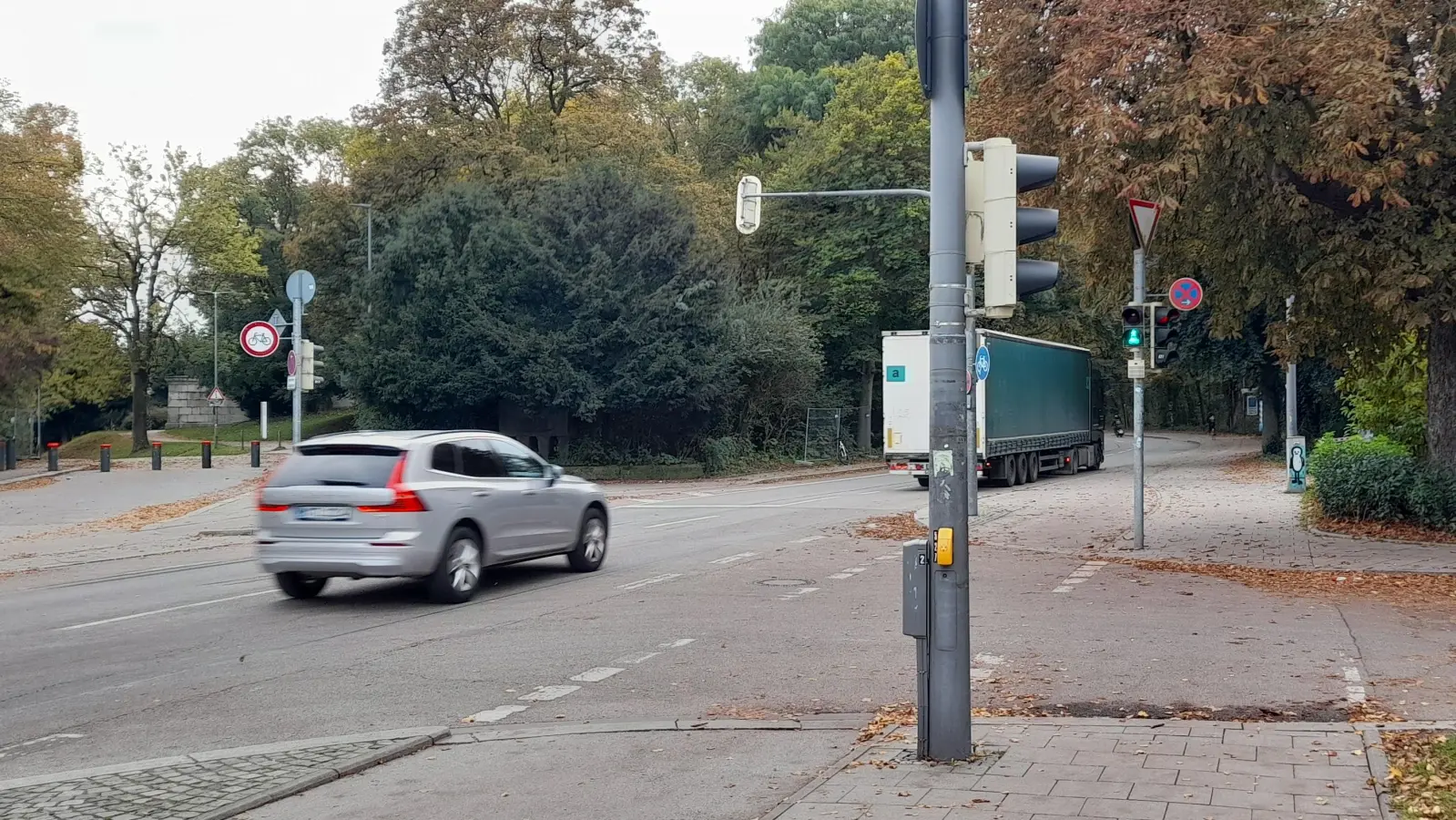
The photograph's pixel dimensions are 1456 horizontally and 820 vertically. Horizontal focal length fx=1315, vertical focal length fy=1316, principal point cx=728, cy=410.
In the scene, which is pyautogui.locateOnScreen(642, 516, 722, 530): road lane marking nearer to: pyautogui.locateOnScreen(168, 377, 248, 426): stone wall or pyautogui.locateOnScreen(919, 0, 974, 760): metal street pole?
pyautogui.locateOnScreen(919, 0, 974, 760): metal street pole

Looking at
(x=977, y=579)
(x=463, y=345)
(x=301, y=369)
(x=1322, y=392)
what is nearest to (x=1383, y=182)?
(x=977, y=579)

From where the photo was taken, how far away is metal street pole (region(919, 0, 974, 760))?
20.2 feet

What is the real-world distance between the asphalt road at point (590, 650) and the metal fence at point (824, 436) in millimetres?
29023

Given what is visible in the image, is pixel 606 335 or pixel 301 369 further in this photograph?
pixel 606 335

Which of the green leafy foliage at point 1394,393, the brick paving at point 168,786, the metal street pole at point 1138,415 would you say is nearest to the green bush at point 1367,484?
the green leafy foliage at point 1394,393

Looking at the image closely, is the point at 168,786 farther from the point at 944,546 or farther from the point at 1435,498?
the point at 1435,498

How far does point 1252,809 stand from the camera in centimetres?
526

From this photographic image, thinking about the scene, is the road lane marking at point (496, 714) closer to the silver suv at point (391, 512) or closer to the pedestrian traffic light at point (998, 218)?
the pedestrian traffic light at point (998, 218)

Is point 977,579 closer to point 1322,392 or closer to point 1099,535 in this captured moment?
point 1099,535

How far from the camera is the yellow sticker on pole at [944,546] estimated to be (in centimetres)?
616

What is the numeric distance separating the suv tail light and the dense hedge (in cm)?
1301

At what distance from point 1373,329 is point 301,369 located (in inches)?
662

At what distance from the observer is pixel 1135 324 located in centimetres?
1658

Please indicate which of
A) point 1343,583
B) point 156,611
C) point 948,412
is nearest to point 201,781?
point 948,412
